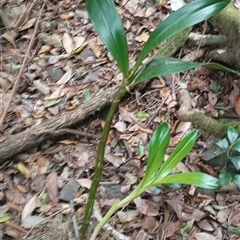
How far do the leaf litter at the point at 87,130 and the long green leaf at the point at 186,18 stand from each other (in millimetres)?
740

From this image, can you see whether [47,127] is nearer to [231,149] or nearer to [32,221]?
[32,221]

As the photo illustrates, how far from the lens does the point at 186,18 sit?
44.8 inches

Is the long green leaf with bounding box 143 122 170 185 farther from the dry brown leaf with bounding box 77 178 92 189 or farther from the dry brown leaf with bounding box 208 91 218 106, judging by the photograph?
the dry brown leaf with bounding box 208 91 218 106

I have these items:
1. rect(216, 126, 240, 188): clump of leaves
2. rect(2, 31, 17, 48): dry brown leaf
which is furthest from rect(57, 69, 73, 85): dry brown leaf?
rect(216, 126, 240, 188): clump of leaves

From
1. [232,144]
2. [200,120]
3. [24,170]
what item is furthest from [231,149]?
[24,170]

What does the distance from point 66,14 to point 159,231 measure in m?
1.69

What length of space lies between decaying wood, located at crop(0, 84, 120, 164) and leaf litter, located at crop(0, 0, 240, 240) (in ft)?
0.17

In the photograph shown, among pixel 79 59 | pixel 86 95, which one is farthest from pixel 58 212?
pixel 79 59

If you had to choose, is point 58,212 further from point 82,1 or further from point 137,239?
point 82,1

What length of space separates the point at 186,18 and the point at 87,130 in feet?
3.24

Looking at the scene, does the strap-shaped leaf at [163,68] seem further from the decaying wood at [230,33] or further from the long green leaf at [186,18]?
the decaying wood at [230,33]

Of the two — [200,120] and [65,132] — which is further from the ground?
[65,132]

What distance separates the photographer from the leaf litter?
1.59m

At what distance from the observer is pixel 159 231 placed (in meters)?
1.56
